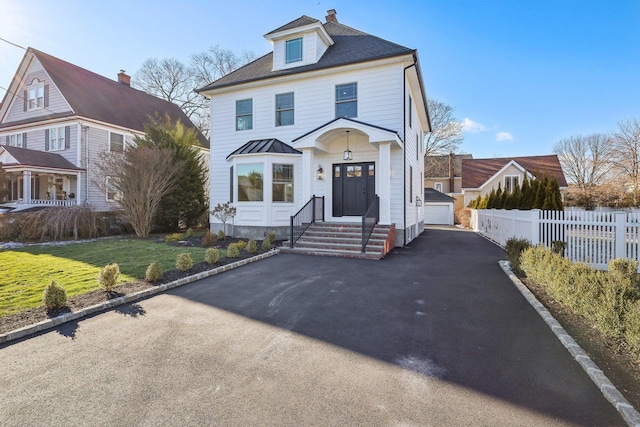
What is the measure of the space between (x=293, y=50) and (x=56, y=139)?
1669 centimetres

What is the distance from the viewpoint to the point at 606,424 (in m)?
2.31

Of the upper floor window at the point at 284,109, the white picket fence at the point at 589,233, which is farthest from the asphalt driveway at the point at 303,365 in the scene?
the upper floor window at the point at 284,109

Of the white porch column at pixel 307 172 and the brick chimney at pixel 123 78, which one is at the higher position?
the brick chimney at pixel 123 78

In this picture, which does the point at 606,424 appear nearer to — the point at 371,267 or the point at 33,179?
the point at 371,267

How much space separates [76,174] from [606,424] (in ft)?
78.4

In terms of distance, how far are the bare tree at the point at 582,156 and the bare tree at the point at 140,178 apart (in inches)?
Answer: 1568

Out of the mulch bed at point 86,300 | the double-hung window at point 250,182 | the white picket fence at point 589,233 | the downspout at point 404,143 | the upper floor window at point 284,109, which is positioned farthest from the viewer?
the upper floor window at point 284,109

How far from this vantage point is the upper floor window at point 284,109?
12.6 meters

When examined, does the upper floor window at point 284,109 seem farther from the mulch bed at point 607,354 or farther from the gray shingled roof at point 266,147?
the mulch bed at point 607,354

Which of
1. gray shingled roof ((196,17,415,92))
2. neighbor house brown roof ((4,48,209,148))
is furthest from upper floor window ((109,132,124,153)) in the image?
gray shingled roof ((196,17,415,92))

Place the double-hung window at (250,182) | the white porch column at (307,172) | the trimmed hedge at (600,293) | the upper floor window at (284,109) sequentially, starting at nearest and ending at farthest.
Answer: the trimmed hedge at (600,293) → the white porch column at (307,172) → the double-hung window at (250,182) → the upper floor window at (284,109)

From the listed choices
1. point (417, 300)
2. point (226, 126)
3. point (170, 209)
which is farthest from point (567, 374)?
point (170, 209)

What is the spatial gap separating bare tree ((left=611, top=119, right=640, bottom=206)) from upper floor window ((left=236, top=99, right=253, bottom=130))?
28448 mm

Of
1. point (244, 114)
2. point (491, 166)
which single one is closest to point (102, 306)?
point (244, 114)
